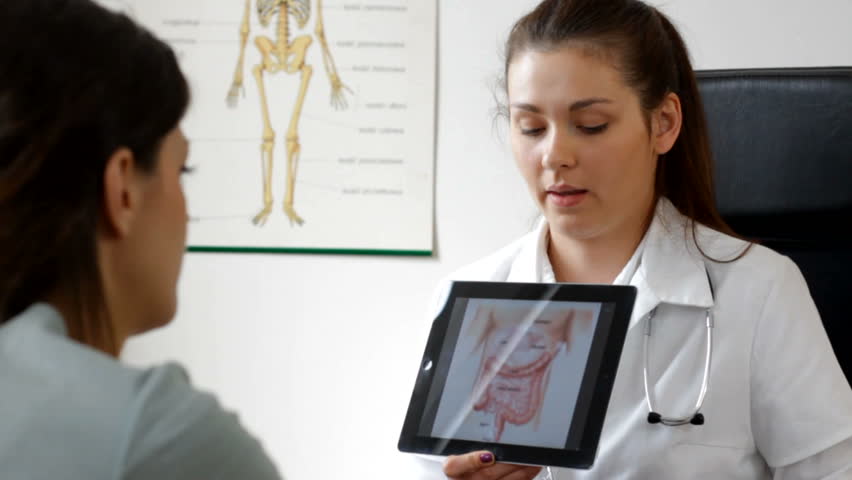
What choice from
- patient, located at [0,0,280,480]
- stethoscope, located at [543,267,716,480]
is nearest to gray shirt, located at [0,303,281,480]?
patient, located at [0,0,280,480]

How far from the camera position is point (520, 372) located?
4.10ft

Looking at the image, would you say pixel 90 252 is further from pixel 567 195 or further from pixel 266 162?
pixel 266 162

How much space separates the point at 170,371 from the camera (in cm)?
68

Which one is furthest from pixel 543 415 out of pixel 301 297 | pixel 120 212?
pixel 301 297

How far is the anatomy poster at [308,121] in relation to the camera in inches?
97.0

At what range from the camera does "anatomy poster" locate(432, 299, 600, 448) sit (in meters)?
1.21

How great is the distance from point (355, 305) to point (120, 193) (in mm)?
1758

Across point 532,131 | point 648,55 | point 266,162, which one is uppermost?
point 648,55

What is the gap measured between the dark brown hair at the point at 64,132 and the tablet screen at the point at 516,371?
571 millimetres

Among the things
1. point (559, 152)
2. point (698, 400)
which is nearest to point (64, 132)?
point (559, 152)

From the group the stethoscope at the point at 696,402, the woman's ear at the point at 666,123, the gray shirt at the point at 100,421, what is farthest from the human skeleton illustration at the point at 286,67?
the gray shirt at the point at 100,421

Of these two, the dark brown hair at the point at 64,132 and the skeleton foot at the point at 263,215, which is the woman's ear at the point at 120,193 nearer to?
the dark brown hair at the point at 64,132

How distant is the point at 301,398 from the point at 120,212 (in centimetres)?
182

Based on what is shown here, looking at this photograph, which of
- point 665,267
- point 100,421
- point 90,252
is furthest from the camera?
point 665,267
